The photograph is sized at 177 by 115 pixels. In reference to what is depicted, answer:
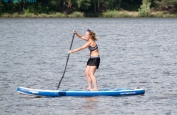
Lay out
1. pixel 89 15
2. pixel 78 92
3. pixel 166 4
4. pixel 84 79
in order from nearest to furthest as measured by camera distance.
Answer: pixel 78 92 → pixel 84 79 → pixel 166 4 → pixel 89 15

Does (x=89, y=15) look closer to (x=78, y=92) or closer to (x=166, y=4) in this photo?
(x=166, y=4)

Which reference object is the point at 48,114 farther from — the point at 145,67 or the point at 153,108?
the point at 145,67

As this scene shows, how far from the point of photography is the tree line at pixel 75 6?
121000 mm

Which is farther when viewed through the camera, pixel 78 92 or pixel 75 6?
pixel 75 6

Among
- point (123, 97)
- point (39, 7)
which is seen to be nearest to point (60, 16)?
point (39, 7)

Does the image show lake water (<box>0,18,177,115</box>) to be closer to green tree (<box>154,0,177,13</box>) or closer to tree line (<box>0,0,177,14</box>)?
tree line (<box>0,0,177,14</box>)

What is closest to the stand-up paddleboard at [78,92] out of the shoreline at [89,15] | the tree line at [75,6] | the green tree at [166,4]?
the tree line at [75,6]

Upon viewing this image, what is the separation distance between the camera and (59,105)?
2284cm

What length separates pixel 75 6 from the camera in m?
125

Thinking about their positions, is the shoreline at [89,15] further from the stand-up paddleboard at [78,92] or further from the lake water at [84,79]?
the stand-up paddleboard at [78,92]

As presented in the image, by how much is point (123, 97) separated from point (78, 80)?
5.72m

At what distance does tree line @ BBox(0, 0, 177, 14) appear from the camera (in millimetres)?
121000

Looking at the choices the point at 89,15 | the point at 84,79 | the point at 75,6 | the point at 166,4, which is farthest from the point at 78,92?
the point at 89,15

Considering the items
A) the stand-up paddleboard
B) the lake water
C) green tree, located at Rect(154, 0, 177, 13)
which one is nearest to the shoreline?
green tree, located at Rect(154, 0, 177, 13)
